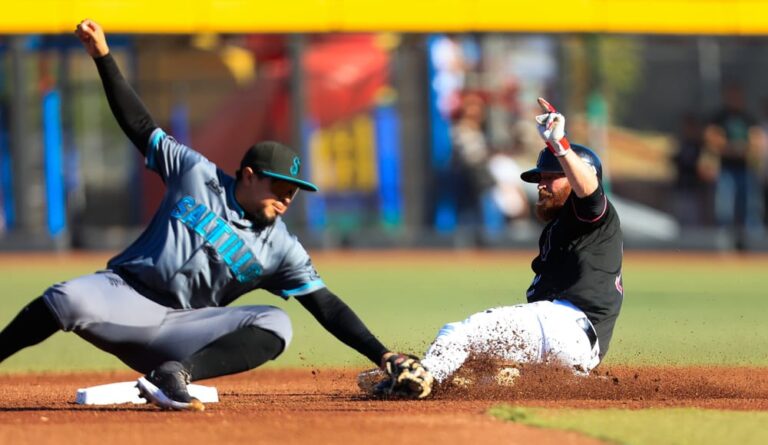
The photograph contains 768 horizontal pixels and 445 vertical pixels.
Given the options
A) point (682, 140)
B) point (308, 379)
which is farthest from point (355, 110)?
point (308, 379)

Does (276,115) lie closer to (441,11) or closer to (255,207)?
(441,11)

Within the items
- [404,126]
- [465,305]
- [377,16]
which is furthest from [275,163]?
[377,16]

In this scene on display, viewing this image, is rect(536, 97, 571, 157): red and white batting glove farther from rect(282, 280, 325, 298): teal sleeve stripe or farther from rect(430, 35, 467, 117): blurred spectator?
rect(430, 35, 467, 117): blurred spectator

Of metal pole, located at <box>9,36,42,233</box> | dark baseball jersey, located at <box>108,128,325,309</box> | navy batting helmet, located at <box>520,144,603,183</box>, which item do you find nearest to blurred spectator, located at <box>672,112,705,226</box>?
metal pole, located at <box>9,36,42,233</box>

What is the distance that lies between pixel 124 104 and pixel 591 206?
6.99ft

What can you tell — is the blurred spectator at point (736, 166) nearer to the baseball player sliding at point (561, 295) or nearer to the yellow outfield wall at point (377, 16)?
the yellow outfield wall at point (377, 16)

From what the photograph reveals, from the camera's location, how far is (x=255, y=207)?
550 cm

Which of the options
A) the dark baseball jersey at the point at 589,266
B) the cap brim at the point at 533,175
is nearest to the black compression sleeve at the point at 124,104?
the cap brim at the point at 533,175

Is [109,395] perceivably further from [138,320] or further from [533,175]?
[533,175]

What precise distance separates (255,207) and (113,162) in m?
14.9

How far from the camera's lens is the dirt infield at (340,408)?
4.87 metres

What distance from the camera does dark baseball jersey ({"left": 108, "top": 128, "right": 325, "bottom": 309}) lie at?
5410 millimetres

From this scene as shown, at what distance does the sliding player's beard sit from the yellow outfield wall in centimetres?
1349

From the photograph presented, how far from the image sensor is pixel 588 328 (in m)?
6.02
